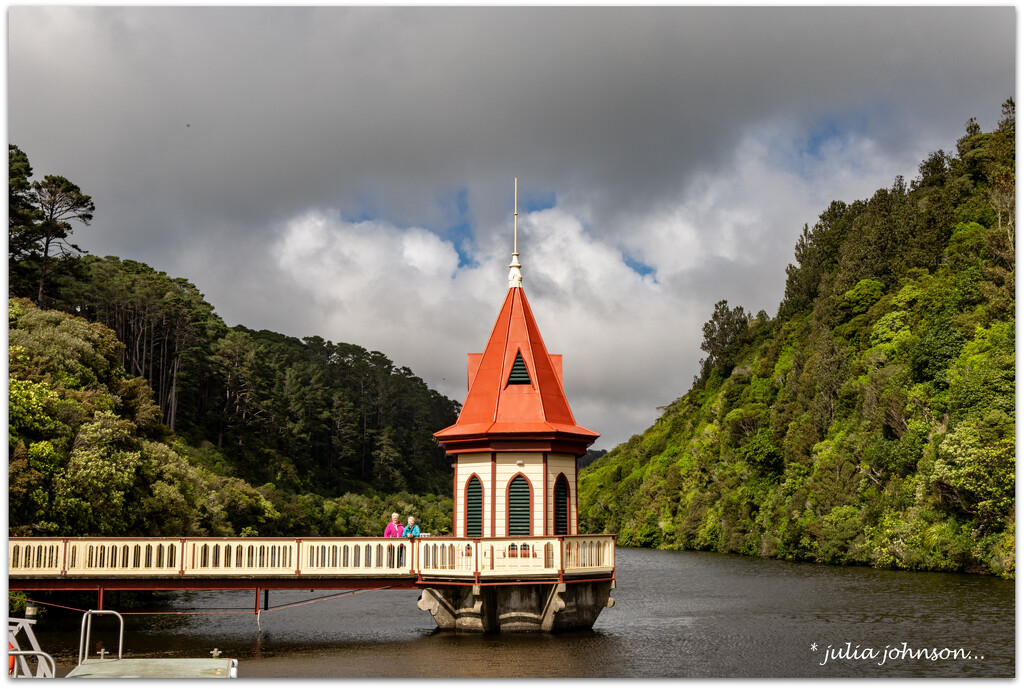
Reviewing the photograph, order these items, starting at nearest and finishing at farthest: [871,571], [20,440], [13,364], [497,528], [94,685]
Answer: [94,685] < [497,528] < [20,440] < [13,364] < [871,571]

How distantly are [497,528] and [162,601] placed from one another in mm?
15332

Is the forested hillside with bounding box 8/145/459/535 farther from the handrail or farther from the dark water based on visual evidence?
the handrail

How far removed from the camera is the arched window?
69.0ft

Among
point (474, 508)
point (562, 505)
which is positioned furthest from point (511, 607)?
point (562, 505)

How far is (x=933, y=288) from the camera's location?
187 ft

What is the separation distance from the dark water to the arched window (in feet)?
6.88

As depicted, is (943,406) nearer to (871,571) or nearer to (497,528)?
(871,571)

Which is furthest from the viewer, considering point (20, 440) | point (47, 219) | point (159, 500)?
point (47, 219)

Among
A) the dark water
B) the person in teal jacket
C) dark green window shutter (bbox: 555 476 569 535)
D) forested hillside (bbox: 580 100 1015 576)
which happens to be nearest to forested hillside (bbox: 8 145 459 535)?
the dark water

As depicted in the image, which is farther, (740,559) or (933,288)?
(740,559)

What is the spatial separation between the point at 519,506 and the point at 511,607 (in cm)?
200

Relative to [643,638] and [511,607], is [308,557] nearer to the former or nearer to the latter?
[511,607]

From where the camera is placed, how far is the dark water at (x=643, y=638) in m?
17.3

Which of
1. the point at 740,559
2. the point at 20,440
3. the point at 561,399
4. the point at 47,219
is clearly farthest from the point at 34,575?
the point at 740,559
